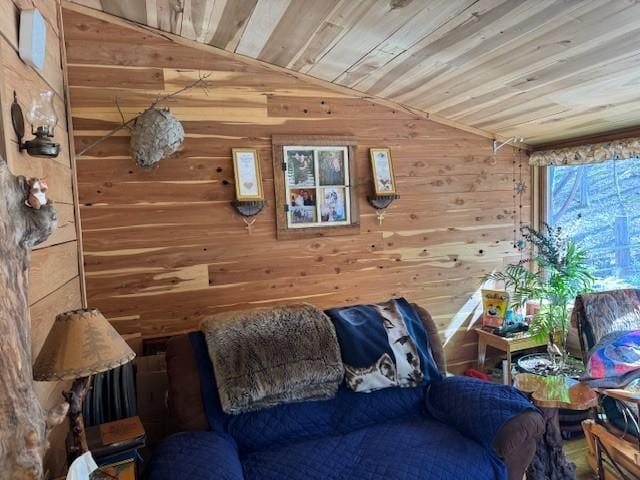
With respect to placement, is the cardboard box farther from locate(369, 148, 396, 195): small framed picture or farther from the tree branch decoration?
locate(369, 148, 396, 195): small framed picture

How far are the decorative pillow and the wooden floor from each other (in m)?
0.59

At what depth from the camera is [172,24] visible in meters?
2.36

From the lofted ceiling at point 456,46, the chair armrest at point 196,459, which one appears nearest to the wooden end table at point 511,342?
the lofted ceiling at point 456,46

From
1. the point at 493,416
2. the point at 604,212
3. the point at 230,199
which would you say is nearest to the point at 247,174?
the point at 230,199

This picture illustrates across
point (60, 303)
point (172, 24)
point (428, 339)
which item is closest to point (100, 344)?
point (60, 303)

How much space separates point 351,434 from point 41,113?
5.92 feet

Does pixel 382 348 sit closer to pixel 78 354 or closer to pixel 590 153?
pixel 78 354

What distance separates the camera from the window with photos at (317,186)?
9.29 feet

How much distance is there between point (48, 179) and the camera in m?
1.78

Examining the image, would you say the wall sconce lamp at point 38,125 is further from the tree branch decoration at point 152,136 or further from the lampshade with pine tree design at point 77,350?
the tree branch decoration at point 152,136


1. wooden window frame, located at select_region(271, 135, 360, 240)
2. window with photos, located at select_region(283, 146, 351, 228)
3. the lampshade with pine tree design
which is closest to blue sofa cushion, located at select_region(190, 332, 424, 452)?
the lampshade with pine tree design

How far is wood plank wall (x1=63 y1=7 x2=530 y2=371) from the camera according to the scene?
245 centimetres

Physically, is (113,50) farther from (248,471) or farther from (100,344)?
(248,471)

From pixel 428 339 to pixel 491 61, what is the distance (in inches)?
59.1
